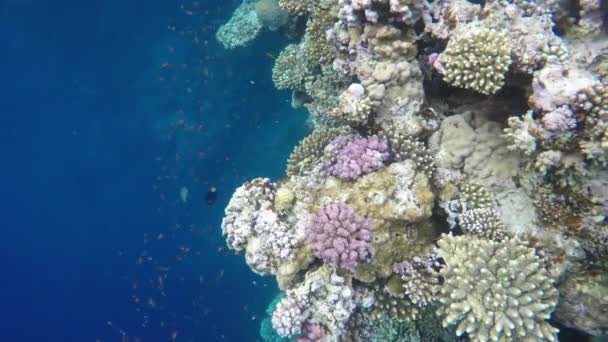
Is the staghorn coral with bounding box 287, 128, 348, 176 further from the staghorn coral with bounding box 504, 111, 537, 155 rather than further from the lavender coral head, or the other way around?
the staghorn coral with bounding box 504, 111, 537, 155

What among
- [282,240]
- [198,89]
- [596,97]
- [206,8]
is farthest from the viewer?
[198,89]

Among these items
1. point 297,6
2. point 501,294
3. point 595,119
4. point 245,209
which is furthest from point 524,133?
point 297,6

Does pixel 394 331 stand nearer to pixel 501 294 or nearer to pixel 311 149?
pixel 501 294

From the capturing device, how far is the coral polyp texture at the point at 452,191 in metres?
4.07

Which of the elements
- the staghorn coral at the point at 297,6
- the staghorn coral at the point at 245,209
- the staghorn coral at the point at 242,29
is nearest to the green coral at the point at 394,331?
the staghorn coral at the point at 245,209

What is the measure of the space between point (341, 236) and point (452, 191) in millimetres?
1748

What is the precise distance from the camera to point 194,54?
1922 cm

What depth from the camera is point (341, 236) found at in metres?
4.42

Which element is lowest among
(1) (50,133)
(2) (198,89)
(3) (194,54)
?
(2) (198,89)

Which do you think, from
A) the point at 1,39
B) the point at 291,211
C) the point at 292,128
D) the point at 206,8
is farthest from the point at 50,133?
the point at 291,211

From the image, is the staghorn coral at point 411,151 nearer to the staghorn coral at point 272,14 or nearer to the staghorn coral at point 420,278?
the staghorn coral at point 420,278

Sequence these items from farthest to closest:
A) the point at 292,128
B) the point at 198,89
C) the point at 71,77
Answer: the point at 71,77 < the point at 198,89 < the point at 292,128

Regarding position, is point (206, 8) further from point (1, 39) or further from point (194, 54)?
point (1, 39)

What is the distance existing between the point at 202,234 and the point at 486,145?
17964 mm
